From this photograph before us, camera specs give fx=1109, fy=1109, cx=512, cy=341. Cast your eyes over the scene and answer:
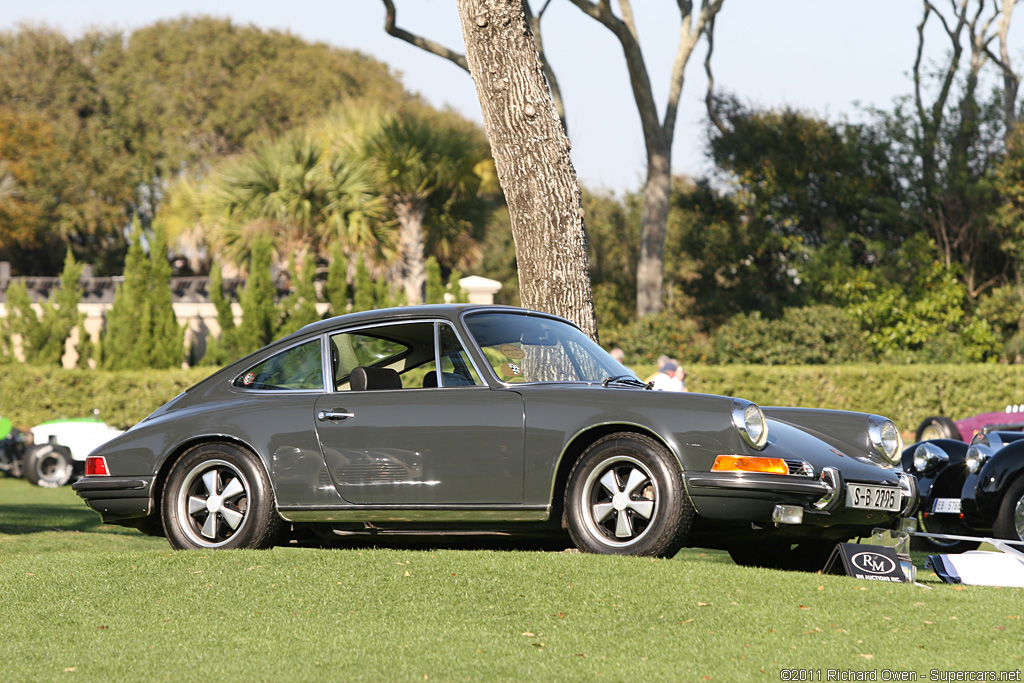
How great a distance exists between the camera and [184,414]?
22.1 ft

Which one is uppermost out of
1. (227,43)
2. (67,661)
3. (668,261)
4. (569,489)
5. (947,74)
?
(227,43)

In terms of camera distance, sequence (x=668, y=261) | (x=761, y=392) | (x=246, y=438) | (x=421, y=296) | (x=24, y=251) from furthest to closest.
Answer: (x=24, y=251), (x=668, y=261), (x=421, y=296), (x=761, y=392), (x=246, y=438)

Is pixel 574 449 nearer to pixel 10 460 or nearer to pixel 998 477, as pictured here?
pixel 998 477

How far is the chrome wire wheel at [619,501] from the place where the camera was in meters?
5.89

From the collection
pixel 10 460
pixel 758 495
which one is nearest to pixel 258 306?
pixel 10 460

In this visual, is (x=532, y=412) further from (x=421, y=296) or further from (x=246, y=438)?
(x=421, y=296)

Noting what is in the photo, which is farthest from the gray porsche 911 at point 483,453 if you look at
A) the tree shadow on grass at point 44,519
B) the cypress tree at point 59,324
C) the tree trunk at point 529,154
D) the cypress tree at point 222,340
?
the cypress tree at point 59,324

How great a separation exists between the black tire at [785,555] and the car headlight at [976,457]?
5.52 feet

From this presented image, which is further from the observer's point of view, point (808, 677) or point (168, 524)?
point (168, 524)

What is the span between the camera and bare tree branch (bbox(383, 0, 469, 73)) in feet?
76.4

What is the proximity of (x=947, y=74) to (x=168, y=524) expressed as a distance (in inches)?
1148

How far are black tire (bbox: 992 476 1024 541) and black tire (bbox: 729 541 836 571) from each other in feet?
4.92

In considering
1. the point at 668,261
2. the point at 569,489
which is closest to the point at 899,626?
the point at 569,489

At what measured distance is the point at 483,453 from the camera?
238 inches
